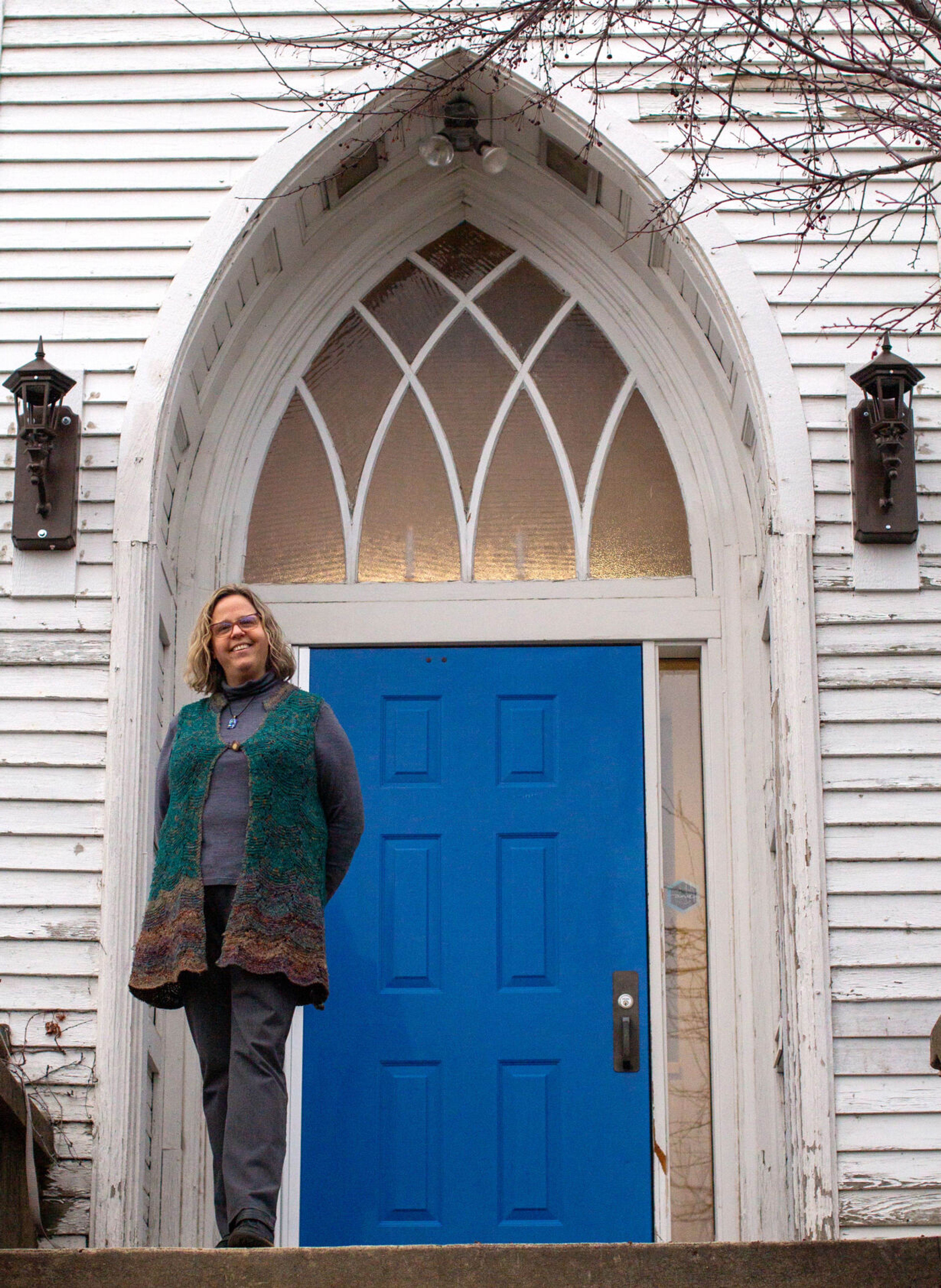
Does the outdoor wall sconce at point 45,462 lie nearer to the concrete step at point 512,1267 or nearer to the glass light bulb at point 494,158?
the glass light bulb at point 494,158

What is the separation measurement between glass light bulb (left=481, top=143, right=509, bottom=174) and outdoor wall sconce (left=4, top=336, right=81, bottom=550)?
1.72 metres

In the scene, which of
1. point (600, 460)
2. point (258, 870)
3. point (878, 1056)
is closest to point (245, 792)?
point (258, 870)

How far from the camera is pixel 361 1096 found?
5.31 m

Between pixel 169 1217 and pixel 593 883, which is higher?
pixel 593 883

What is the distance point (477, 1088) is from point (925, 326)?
2.83 m

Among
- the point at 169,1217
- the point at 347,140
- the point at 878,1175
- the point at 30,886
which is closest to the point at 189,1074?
the point at 169,1217

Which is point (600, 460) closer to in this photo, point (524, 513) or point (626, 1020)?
point (524, 513)

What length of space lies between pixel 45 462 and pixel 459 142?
6.35 ft

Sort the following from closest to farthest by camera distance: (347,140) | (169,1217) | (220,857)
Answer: (220,857)
(169,1217)
(347,140)

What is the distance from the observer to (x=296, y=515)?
5.93 meters

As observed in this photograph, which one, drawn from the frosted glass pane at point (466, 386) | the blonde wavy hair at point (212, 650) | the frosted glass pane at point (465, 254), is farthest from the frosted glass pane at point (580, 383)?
the blonde wavy hair at point (212, 650)

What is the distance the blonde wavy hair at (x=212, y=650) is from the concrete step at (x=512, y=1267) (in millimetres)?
1495

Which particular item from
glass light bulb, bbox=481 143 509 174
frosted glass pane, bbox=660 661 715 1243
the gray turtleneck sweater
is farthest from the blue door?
glass light bulb, bbox=481 143 509 174

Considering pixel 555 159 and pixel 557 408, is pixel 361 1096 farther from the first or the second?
pixel 555 159
